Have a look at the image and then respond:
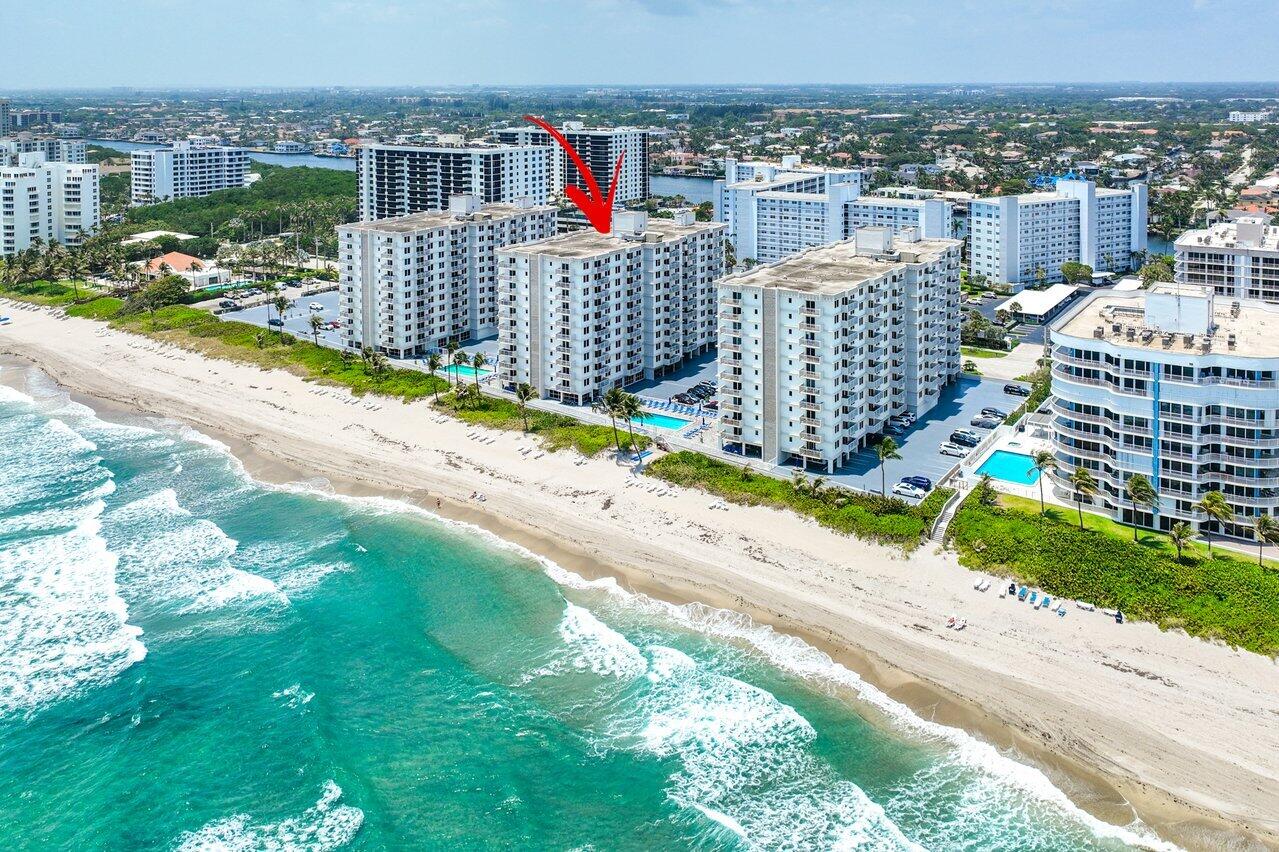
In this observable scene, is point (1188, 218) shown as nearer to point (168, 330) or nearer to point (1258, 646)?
point (1258, 646)

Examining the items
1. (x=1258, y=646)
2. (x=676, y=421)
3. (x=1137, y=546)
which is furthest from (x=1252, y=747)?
(x=676, y=421)

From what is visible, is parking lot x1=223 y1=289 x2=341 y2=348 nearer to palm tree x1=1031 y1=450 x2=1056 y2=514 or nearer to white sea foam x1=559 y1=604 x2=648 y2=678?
white sea foam x1=559 y1=604 x2=648 y2=678

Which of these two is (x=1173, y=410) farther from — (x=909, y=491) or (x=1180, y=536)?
(x=909, y=491)

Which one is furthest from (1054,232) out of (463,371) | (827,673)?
(827,673)

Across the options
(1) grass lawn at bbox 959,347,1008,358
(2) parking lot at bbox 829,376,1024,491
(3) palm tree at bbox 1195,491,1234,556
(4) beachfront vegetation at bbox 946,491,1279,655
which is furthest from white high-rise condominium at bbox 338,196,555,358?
(3) palm tree at bbox 1195,491,1234,556

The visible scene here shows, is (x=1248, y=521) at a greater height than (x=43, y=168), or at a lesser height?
lesser

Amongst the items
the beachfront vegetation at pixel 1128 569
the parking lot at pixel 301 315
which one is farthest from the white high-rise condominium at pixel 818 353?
the parking lot at pixel 301 315
